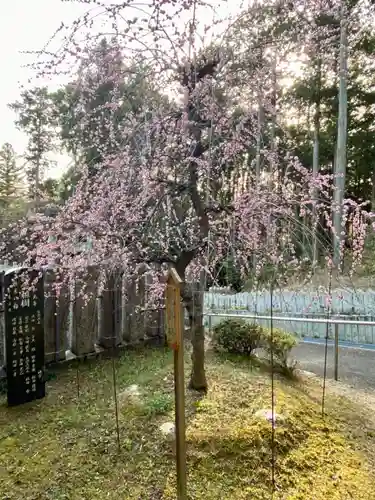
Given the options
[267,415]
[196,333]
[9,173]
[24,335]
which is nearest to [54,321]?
[24,335]

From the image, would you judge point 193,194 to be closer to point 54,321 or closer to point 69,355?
point 54,321

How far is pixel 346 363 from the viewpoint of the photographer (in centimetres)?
497

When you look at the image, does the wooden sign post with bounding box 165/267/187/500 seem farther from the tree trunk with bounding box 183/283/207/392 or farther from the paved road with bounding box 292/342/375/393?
the paved road with bounding box 292/342/375/393

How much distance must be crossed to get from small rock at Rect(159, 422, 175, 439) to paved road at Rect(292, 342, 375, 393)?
99.3 inches

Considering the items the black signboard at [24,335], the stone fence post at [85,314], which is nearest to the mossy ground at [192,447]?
the black signboard at [24,335]

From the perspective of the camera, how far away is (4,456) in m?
2.31

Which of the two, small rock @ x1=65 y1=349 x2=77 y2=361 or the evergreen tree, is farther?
the evergreen tree

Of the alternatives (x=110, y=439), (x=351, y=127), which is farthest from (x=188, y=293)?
(x=351, y=127)

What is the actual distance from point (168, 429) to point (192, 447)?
0.25 meters

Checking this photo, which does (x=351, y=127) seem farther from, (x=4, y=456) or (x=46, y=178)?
(x=4, y=456)

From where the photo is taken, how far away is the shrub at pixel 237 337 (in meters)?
4.00

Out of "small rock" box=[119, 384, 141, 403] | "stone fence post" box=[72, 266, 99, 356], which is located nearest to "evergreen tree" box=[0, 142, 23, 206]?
"stone fence post" box=[72, 266, 99, 356]

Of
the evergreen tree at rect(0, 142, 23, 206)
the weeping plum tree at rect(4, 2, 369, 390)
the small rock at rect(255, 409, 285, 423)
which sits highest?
the evergreen tree at rect(0, 142, 23, 206)

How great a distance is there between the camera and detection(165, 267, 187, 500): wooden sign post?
1.46m
